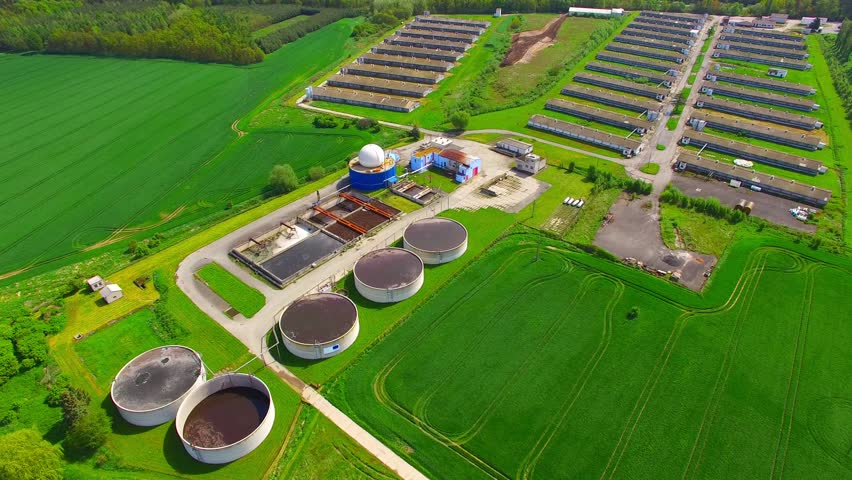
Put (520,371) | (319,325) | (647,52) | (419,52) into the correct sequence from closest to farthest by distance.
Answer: (520,371)
(319,325)
(647,52)
(419,52)

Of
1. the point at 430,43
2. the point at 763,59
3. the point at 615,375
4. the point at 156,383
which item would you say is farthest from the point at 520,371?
the point at 763,59

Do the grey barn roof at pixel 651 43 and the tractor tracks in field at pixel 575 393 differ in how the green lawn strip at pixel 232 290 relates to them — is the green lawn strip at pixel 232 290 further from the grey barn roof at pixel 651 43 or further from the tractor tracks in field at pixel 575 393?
the grey barn roof at pixel 651 43

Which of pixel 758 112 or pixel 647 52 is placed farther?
pixel 647 52

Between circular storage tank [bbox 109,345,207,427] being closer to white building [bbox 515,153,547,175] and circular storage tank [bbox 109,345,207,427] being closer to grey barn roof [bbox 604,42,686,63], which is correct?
white building [bbox 515,153,547,175]

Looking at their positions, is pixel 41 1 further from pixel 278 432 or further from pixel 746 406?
pixel 746 406

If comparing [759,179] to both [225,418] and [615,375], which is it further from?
[225,418]


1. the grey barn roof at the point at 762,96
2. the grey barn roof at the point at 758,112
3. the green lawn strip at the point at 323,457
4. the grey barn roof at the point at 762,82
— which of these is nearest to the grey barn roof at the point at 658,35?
the grey barn roof at the point at 762,82
